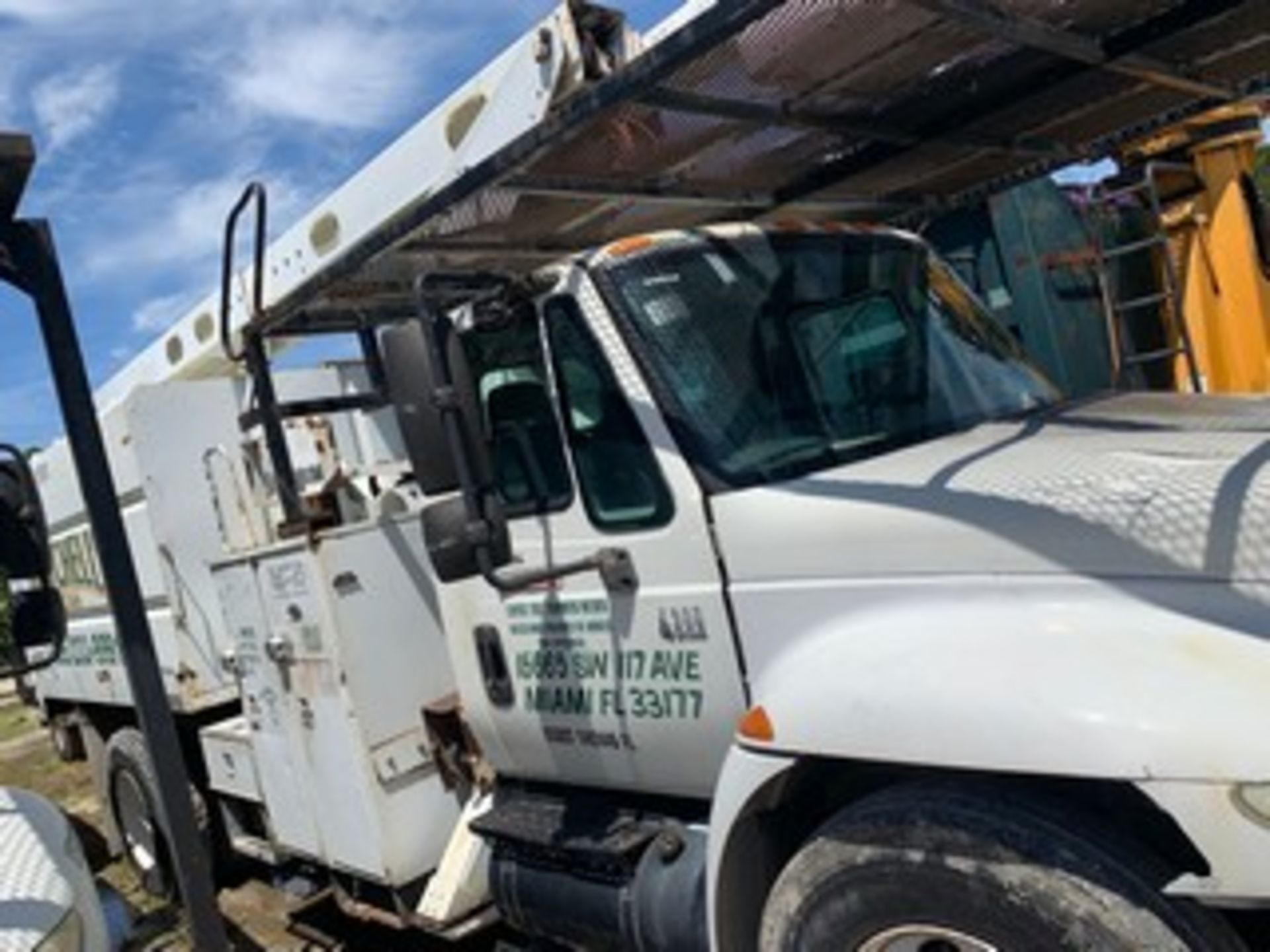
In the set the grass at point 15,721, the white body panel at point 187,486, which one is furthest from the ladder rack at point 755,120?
the grass at point 15,721

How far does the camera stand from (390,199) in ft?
14.6

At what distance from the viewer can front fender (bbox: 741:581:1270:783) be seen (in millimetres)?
2066

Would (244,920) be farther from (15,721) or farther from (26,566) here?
(15,721)

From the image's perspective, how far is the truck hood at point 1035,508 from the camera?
2363 millimetres

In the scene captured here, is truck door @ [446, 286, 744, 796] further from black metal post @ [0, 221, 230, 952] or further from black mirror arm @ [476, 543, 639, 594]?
black metal post @ [0, 221, 230, 952]

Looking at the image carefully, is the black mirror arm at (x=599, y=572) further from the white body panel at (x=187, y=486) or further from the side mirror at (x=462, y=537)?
the white body panel at (x=187, y=486)

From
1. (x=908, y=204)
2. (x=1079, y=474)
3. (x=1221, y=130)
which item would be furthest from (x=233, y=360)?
(x=1221, y=130)

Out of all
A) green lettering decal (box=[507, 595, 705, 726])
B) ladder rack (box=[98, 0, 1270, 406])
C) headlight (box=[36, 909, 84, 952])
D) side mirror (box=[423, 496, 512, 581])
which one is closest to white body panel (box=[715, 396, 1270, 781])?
green lettering decal (box=[507, 595, 705, 726])

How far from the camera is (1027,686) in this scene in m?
2.26

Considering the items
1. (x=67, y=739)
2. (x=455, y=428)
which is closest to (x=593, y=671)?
(x=455, y=428)

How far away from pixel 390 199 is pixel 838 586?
8.03ft

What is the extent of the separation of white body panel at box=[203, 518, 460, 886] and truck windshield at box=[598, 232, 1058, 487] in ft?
5.12

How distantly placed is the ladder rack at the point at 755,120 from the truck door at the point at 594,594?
448mm

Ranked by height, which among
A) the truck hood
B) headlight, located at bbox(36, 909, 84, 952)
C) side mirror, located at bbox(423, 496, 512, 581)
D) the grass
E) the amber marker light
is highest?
the amber marker light
